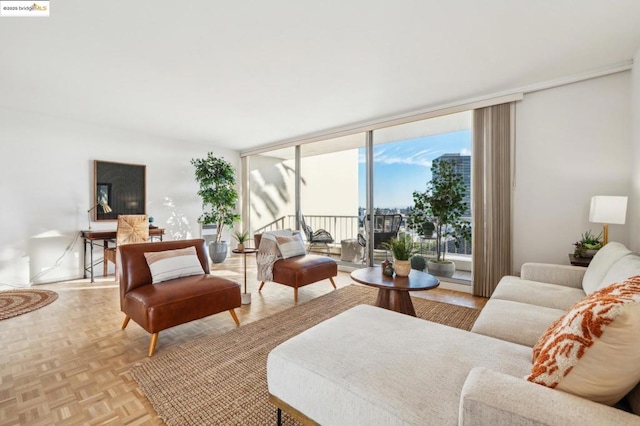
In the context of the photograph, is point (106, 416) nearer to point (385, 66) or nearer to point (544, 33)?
point (385, 66)

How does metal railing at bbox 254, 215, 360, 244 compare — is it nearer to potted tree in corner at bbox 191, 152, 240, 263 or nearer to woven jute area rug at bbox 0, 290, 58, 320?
potted tree in corner at bbox 191, 152, 240, 263

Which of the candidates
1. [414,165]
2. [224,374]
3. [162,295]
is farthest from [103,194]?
[414,165]

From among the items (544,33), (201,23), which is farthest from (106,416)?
(544,33)

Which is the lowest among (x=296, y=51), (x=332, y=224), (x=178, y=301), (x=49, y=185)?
(x=178, y=301)

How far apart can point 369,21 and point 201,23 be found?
124 cm

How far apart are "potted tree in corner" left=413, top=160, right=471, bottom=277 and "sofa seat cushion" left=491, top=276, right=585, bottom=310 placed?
5.19ft

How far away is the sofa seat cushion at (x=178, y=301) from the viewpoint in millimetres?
2174

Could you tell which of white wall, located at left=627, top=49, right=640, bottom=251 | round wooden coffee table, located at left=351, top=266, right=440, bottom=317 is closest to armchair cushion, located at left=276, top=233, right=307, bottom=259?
round wooden coffee table, located at left=351, top=266, right=440, bottom=317

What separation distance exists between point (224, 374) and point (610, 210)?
338cm

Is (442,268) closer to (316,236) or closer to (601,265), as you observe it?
(601,265)

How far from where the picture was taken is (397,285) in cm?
241

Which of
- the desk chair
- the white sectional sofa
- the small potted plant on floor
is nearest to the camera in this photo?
the white sectional sofa

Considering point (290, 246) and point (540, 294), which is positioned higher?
point (290, 246)

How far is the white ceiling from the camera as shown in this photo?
202cm
